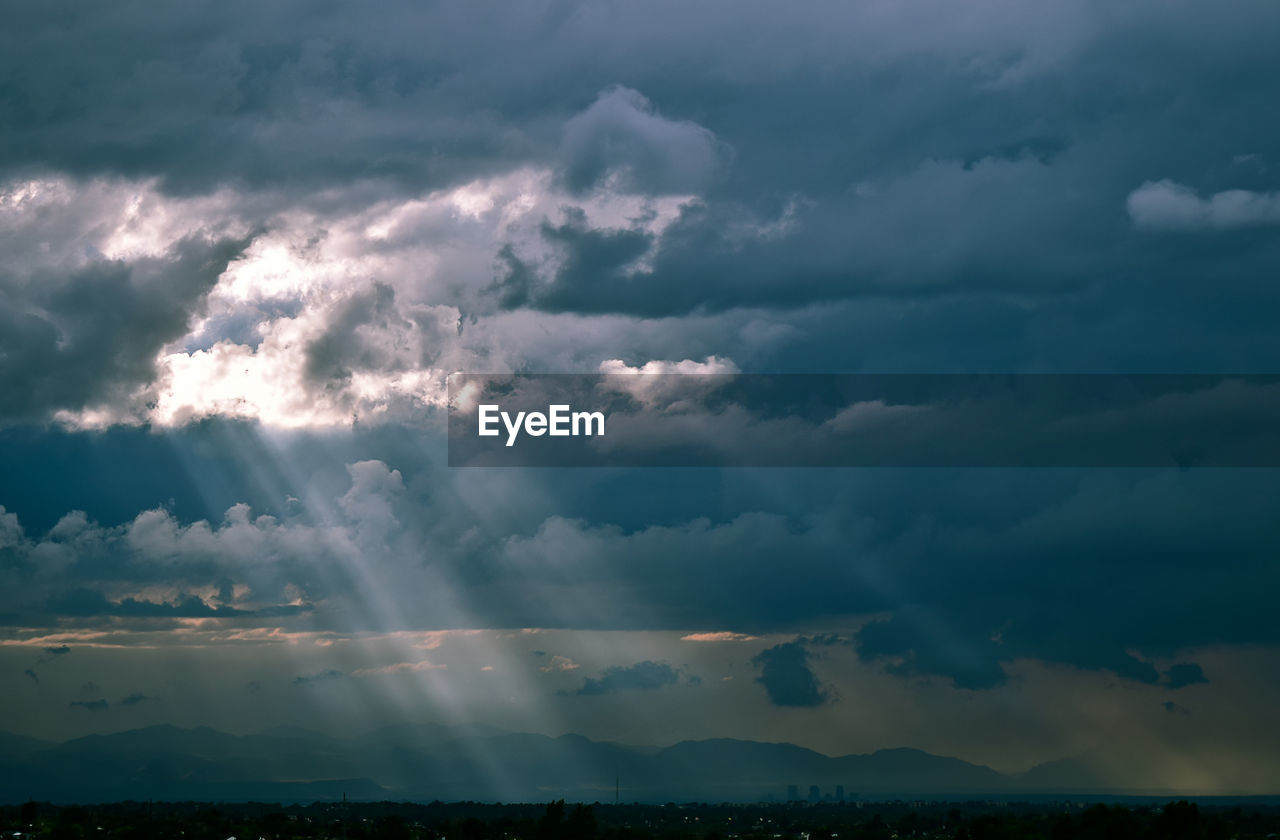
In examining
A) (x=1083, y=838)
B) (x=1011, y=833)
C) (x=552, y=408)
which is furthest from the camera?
(x=1011, y=833)

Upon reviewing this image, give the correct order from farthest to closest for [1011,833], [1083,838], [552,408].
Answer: [1011,833] → [1083,838] → [552,408]

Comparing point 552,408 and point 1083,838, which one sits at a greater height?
point 552,408

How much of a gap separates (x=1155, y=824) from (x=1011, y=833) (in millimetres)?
39808

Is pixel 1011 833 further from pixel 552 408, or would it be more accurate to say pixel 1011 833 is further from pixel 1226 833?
pixel 552 408

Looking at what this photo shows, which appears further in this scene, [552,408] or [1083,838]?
[1083,838]

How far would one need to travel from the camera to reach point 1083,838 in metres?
155

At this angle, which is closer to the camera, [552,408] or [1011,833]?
[552,408]

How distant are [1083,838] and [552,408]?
97.1 meters

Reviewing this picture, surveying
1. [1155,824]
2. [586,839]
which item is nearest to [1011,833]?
[1155,824]

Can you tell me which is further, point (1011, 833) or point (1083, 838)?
point (1011, 833)

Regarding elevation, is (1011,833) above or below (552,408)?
below

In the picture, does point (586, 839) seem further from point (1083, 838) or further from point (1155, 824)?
point (1155, 824)

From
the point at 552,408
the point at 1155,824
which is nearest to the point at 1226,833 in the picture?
the point at 1155,824

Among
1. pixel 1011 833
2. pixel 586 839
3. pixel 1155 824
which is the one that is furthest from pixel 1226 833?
pixel 586 839
